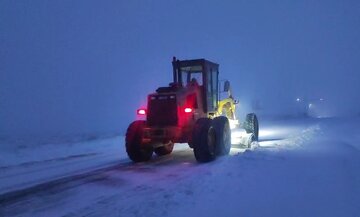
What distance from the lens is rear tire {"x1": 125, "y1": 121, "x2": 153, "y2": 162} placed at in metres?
13.3

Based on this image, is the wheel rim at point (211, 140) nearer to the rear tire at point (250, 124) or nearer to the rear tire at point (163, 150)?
the rear tire at point (163, 150)

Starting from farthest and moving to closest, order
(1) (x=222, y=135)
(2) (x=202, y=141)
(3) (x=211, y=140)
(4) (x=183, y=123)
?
1. (1) (x=222, y=135)
2. (4) (x=183, y=123)
3. (3) (x=211, y=140)
4. (2) (x=202, y=141)

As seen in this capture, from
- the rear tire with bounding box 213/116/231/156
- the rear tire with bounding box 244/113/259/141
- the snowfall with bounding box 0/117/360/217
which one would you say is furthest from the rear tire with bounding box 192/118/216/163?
the rear tire with bounding box 244/113/259/141

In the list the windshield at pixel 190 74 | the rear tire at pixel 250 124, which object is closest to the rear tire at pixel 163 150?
the windshield at pixel 190 74

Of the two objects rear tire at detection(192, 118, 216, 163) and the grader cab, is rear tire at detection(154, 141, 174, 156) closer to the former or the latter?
the grader cab

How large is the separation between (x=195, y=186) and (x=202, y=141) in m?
3.70

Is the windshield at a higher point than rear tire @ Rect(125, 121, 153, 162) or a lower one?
higher

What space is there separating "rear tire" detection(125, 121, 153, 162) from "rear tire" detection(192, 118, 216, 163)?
2.10 metres

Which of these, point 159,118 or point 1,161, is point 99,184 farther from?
point 1,161

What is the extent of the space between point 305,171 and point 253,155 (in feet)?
8.43

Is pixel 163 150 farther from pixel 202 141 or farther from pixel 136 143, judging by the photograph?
pixel 202 141

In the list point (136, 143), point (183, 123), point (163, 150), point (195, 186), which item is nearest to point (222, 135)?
point (183, 123)

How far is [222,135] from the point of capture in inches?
A: 525

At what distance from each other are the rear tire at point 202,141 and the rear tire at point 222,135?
522 mm
